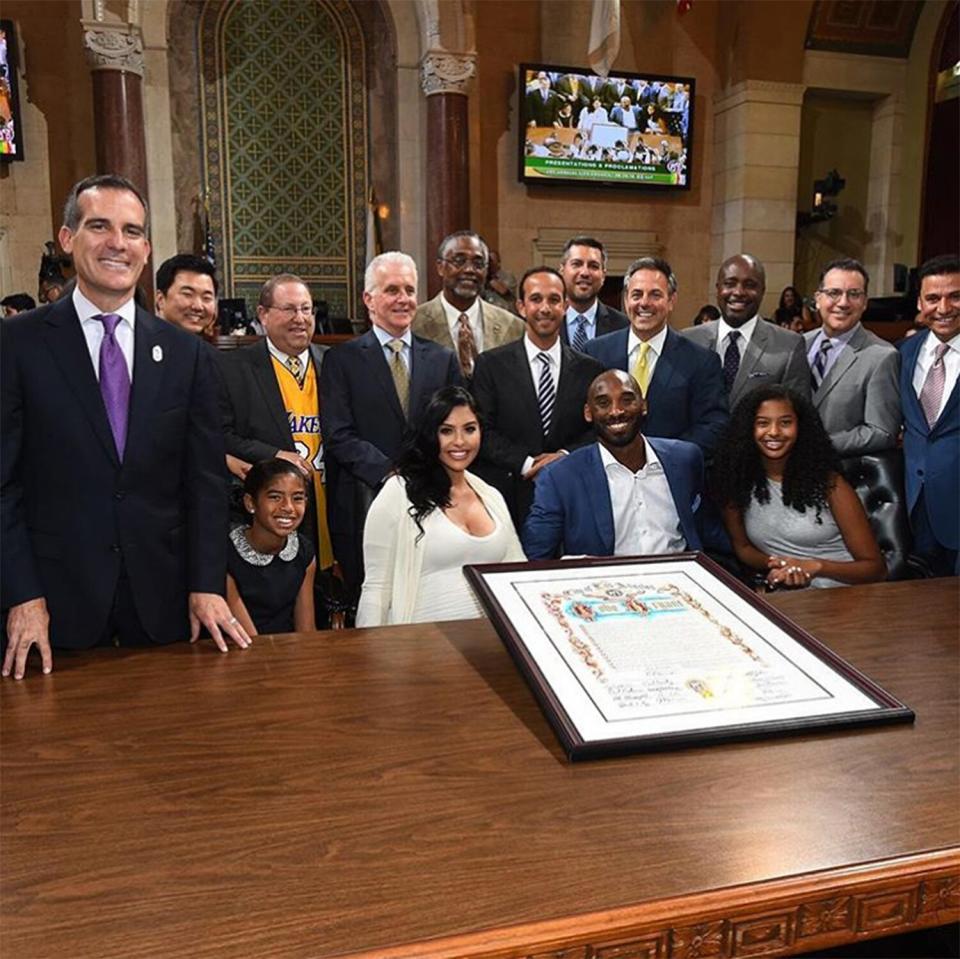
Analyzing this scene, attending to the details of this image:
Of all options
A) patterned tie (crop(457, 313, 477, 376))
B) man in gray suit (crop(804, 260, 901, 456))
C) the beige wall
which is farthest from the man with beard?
the beige wall

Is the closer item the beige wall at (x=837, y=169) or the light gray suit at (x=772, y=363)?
the light gray suit at (x=772, y=363)

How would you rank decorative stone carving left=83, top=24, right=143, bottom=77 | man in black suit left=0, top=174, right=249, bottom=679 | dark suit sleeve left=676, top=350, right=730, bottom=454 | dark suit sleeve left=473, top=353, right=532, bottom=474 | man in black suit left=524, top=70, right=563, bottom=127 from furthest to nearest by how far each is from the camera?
1. man in black suit left=524, top=70, right=563, bottom=127
2. decorative stone carving left=83, top=24, right=143, bottom=77
3. dark suit sleeve left=676, top=350, right=730, bottom=454
4. dark suit sleeve left=473, top=353, right=532, bottom=474
5. man in black suit left=0, top=174, right=249, bottom=679

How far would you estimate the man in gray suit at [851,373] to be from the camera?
11.1 ft

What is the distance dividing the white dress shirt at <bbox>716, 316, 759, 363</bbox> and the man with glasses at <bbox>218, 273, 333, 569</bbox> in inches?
67.2

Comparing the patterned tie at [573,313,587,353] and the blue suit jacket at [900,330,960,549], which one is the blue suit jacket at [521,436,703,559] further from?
the patterned tie at [573,313,587,353]

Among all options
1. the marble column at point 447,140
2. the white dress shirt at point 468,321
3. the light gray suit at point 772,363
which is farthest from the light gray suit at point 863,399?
the marble column at point 447,140

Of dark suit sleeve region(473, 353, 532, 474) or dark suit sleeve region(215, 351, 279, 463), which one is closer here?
dark suit sleeve region(215, 351, 279, 463)

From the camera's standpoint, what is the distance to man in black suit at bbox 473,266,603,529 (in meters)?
3.53

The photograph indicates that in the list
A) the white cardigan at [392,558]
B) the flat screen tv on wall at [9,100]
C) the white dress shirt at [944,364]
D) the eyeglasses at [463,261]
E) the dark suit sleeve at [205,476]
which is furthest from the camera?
the flat screen tv on wall at [9,100]

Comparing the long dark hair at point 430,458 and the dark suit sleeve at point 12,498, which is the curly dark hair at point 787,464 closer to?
the long dark hair at point 430,458

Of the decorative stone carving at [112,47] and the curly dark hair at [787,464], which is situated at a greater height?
the decorative stone carving at [112,47]

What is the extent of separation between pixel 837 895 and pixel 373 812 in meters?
0.56

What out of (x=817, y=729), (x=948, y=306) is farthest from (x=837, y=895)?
(x=948, y=306)

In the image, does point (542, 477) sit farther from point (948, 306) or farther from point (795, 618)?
point (948, 306)
